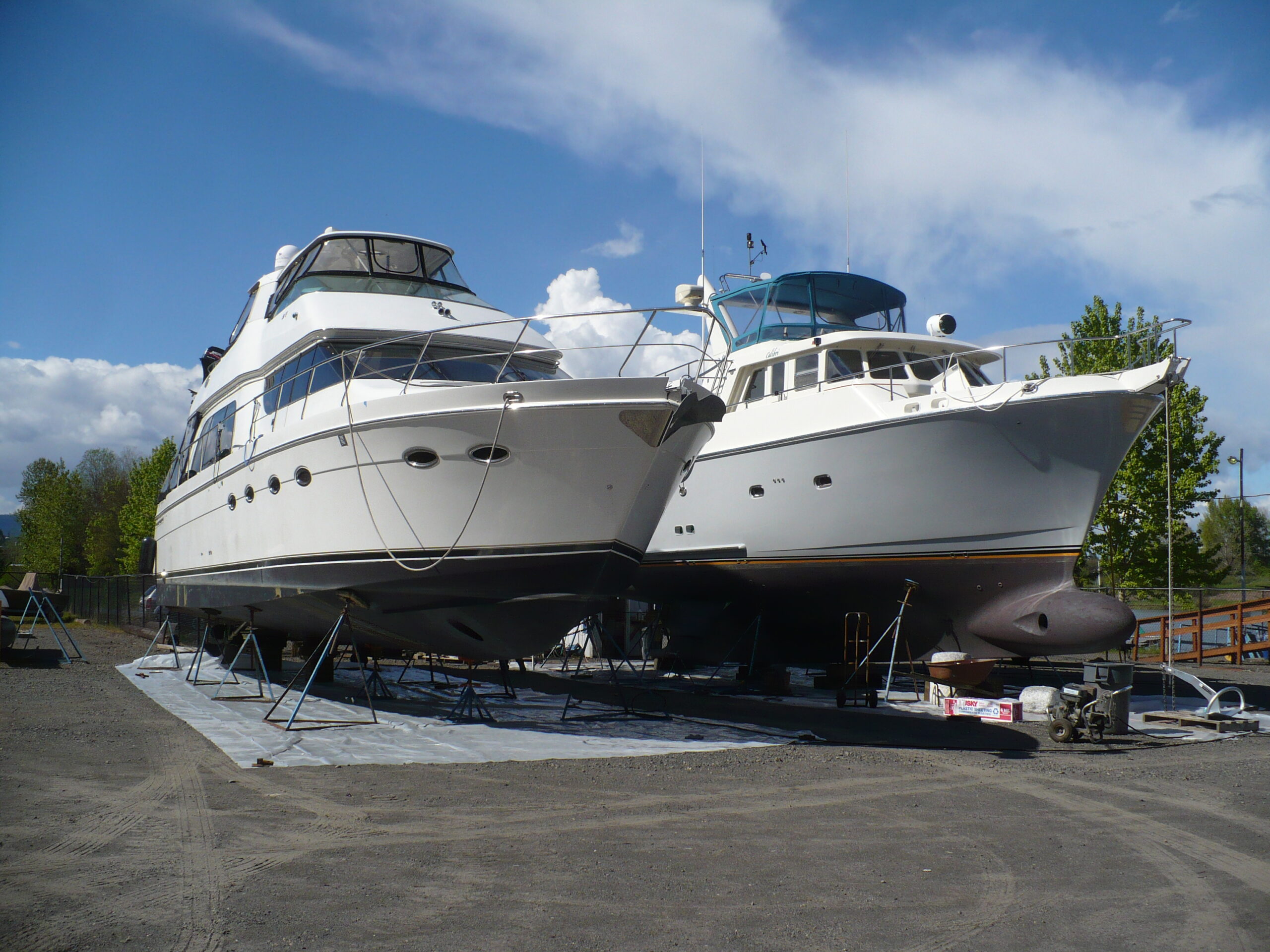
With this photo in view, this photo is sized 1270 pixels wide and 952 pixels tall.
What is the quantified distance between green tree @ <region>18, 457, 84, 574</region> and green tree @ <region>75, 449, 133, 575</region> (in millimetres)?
755

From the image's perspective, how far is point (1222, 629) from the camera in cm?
1898

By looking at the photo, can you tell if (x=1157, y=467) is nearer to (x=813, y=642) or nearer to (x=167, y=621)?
(x=813, y=642)

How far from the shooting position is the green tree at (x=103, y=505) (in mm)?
53625

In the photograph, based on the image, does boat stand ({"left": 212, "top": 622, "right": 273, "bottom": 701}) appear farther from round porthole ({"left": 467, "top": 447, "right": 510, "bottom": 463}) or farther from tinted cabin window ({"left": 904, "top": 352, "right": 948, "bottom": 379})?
tinted cabin window ({"left": 904, "top": 352, "right": 948, "bottom": 379})

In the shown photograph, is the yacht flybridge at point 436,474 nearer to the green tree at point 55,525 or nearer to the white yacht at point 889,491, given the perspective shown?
the white yacht at point 889,491

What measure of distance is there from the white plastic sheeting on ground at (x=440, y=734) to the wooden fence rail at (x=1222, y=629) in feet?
35.8

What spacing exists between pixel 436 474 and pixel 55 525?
52745 mm

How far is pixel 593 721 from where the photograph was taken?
880 cm

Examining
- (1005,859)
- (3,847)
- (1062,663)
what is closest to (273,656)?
(3,847)

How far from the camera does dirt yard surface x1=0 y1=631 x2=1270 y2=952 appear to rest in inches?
131

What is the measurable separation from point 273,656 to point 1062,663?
13.8m

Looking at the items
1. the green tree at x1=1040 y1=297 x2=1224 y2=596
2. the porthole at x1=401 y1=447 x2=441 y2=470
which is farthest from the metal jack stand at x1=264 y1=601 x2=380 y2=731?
the green tree at x1=1040 y1=297 x2=1224 y2=596

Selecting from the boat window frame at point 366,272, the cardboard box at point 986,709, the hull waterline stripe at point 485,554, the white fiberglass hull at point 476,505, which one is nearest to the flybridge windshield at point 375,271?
the boat window frame at point 366,272

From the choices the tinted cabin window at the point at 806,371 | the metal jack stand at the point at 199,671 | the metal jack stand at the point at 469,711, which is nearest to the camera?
the metal jack stand at the point at 469,711
